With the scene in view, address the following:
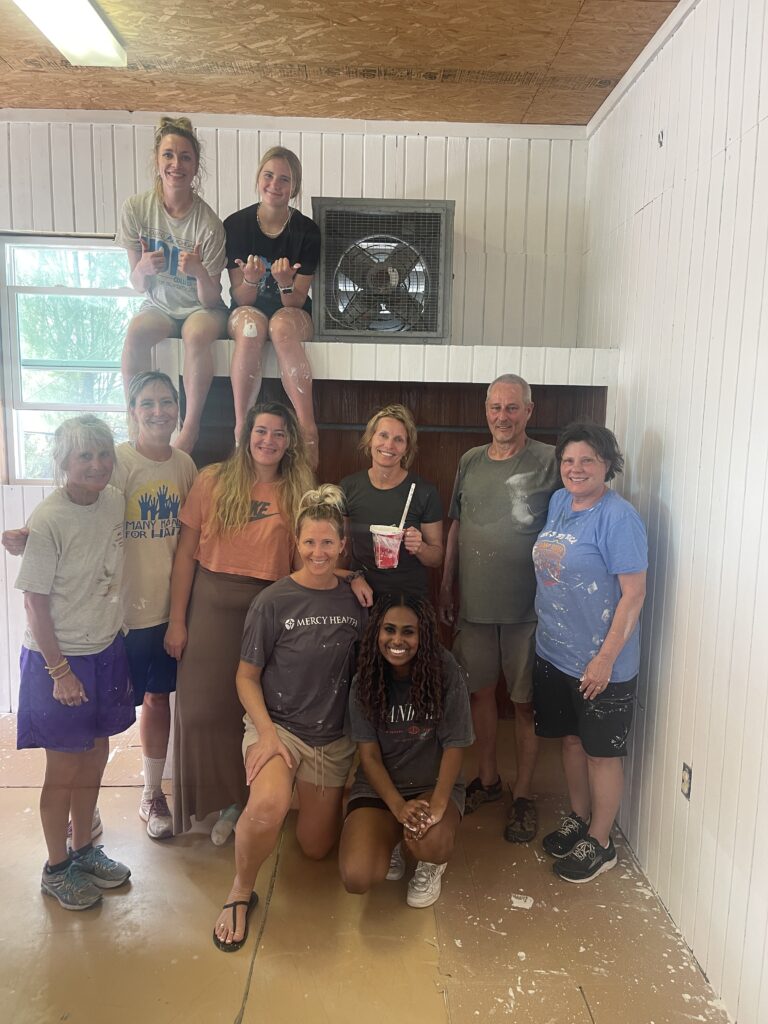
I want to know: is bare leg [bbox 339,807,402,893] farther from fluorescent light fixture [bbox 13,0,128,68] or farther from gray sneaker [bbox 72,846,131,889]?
fluorescent light fixture [bbox 13,0,128,68]

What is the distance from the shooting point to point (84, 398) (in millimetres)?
1430

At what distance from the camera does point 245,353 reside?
1.98 meters

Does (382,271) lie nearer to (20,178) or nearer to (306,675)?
(20,178)

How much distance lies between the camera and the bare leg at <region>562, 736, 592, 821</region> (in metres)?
1.98

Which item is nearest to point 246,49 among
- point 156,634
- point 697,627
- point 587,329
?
point 587,329

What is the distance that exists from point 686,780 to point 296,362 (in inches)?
59.5

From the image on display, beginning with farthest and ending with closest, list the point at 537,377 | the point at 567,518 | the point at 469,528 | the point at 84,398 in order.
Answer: the point at 537,377 < the point at 469,528 < the point at 567,518 < the point at 84,398

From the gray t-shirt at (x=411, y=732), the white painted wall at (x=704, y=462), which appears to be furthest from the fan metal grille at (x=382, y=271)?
the gray t-shirt at (x=411, y=732)

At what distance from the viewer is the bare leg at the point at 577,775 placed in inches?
77.9

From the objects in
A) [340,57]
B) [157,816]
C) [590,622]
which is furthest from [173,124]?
[157,816]

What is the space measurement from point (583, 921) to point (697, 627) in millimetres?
775

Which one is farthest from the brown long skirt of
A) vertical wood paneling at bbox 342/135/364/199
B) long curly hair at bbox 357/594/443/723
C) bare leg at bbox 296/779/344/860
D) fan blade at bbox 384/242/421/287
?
vertical wood paneling at bbox 342/135/364/199

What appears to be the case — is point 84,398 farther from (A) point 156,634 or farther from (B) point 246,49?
(B) point 246,49

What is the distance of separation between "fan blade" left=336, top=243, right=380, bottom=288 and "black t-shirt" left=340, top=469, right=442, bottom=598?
0.65m
